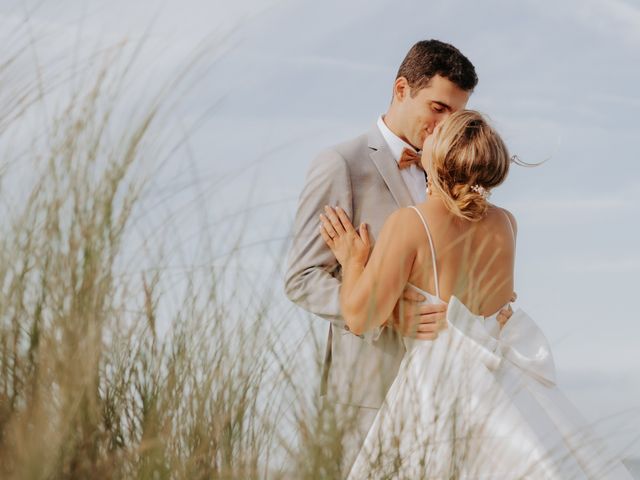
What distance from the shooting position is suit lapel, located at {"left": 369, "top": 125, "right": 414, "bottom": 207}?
3945 millimetres

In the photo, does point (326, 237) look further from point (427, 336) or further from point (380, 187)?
point (427, 336)

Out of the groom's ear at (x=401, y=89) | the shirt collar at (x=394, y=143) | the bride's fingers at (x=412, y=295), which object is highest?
the groom's ear at (x=401, y=89)

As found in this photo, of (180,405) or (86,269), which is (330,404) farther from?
(86,269)

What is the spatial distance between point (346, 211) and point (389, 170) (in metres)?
0.31

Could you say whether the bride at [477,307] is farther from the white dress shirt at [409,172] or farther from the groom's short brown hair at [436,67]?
the groom's short brown hair at [436,67]

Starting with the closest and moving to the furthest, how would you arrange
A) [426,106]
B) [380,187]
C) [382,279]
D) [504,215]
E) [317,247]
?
[382,279], [504,215], [317,247], [380,187], [426,106]

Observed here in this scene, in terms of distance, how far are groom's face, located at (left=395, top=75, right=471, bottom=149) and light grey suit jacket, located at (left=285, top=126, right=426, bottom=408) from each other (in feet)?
0.51

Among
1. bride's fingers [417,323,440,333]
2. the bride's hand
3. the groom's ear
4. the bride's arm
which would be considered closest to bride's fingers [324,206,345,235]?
the bride's hand

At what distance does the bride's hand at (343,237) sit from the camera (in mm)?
3547

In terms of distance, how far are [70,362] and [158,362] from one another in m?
0.37

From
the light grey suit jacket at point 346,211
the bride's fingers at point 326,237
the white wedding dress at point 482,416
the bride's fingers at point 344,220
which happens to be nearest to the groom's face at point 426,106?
the light grey suit jacket at point 346,211

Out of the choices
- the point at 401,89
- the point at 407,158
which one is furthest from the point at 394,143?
the point at 401,89

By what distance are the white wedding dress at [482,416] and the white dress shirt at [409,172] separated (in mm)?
768

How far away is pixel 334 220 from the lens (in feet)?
12.1
